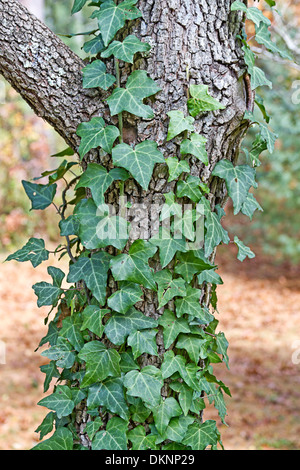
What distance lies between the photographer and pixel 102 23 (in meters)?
1.35

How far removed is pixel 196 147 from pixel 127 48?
0.34 meters

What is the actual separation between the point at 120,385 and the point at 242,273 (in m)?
6.53

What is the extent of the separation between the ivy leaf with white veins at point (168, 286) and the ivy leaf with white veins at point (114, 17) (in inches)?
26.9

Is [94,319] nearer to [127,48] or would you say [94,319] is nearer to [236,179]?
[236,179]

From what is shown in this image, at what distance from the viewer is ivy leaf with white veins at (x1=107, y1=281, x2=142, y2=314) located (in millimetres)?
1385

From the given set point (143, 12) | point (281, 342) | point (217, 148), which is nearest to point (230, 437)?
point (281, 342)

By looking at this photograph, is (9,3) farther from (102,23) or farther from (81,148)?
(81,148)

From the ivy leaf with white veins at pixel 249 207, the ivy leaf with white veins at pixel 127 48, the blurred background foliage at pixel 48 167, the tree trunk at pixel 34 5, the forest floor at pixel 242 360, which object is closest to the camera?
the ivy leaf with white veins at pixel 127 48

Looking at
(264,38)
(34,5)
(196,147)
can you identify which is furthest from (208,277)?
(34,5)

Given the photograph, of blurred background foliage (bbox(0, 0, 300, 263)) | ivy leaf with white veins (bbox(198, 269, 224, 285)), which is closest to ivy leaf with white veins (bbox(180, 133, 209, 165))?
ivy leaf with white veins (bbox(198, 269, 224, 285))

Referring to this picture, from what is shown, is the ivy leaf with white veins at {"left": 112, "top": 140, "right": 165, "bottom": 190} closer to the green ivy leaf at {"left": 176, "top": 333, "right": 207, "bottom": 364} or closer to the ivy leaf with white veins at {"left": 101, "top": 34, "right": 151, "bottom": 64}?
the ivy leaf with white veins at {"left": 101, "top": 34, "right": 151, "bottom": 64}

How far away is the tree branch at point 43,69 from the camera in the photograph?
141cm

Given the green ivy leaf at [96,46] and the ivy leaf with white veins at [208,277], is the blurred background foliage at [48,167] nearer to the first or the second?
the ivy leaf with white veins at [208,277]

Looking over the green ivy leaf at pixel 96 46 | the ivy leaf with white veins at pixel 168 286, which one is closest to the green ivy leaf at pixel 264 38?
the green ivy leaf at pixel 96 46
